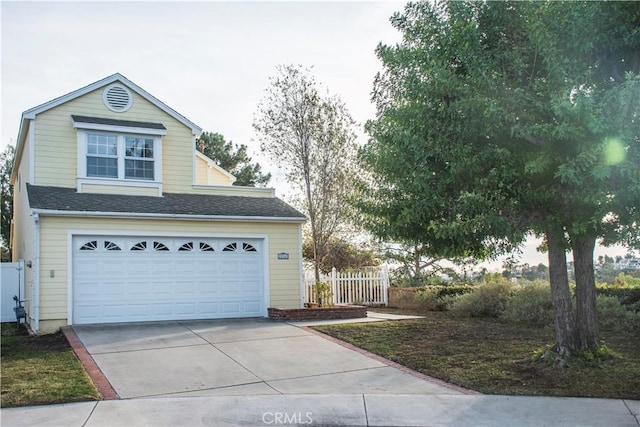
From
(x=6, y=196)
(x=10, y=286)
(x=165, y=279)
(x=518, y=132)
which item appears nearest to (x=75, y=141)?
(x=165, y=279)

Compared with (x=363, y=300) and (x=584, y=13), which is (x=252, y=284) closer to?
(x=363, y=300)

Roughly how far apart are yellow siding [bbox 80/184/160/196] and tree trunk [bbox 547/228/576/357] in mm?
11347

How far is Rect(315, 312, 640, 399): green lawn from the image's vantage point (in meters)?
8.40

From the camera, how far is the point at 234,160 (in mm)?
36875

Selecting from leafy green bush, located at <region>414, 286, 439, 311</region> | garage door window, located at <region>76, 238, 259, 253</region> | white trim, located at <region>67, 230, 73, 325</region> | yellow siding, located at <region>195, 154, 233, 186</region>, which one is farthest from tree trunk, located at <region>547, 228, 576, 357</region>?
yellow siding, located at <region>195, 154, 233, 186</region>

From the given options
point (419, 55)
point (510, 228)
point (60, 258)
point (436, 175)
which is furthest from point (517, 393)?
point (60, 258)

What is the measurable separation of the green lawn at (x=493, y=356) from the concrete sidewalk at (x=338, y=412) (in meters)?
0.63

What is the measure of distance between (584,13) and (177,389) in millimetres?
8129

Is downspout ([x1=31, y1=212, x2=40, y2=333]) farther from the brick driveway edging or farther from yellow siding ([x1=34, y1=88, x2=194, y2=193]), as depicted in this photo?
yellow siding ([x1=34, y1=88, x2=194, y2=193])

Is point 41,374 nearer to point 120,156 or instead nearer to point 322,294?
point 120,156

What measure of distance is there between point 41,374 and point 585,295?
9124 mm

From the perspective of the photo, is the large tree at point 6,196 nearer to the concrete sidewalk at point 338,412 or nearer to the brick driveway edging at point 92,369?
the brick driveway edging at point 92,369

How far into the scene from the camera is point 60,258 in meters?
14.1

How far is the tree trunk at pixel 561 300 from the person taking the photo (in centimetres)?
945
